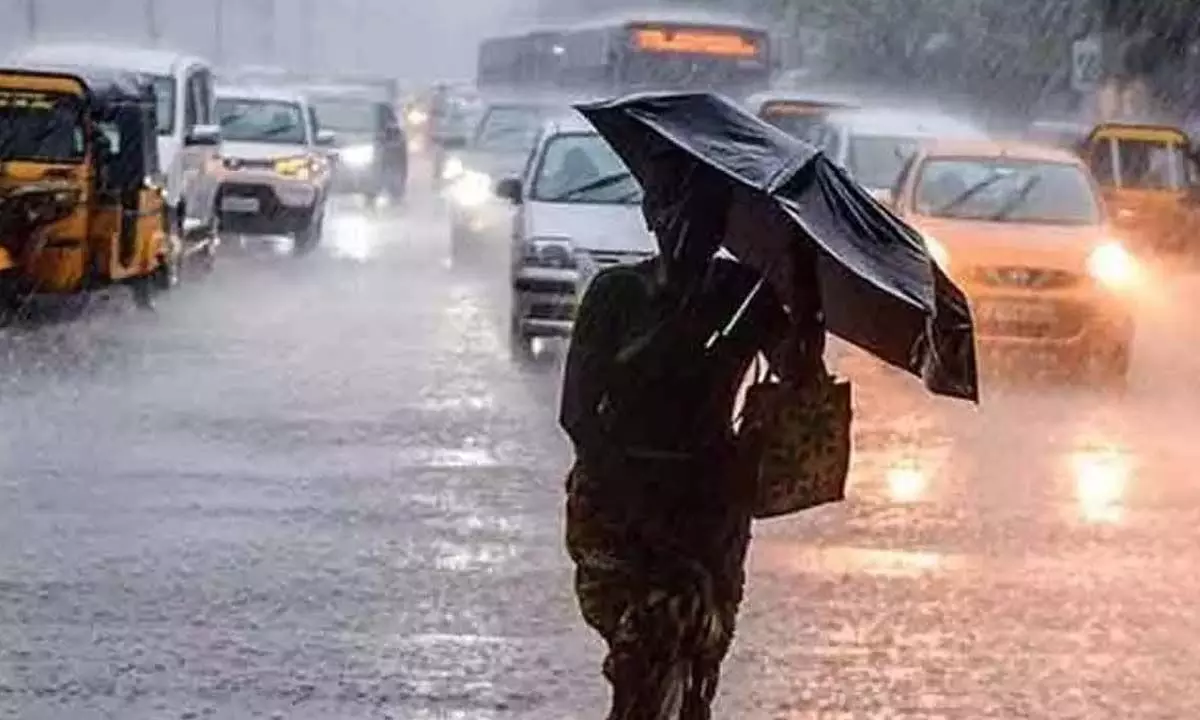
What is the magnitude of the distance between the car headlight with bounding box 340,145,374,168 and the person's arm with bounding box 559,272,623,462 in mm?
37172

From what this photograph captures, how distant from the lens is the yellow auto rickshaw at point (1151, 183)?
123 feet

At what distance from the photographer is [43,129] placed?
22422mm

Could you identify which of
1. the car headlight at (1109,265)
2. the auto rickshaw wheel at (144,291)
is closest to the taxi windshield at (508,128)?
the auto rickshaw wheel at (144,291)

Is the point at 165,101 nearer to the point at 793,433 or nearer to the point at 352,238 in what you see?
the point at 352,238

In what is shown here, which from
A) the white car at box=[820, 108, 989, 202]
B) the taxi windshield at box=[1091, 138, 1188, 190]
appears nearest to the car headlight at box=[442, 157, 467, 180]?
the white car at box=[820, 108, 989, 202]

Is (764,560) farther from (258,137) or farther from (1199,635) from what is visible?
(258,137)

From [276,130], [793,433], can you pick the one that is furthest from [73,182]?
[793,433]

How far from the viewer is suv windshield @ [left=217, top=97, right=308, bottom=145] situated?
32812mm

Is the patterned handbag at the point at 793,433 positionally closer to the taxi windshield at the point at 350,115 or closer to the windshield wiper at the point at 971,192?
the windshield wiper at the point at 971,192

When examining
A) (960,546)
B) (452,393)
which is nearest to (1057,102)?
(452,393)

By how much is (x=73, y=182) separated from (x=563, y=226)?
4420mm

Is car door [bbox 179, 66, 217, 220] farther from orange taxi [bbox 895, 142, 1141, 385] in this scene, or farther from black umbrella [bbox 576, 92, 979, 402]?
black umbrella [bbox 576, 92, 979, 402]

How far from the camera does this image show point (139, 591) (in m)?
10.8

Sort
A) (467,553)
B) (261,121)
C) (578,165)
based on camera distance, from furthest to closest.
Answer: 1. (261,121)
2. (578,165)
3. (467,553)
